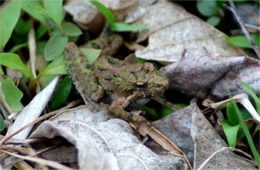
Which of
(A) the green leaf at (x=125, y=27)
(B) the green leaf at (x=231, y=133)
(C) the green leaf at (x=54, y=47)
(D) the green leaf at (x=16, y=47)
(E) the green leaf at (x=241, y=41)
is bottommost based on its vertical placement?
(B) the green leaf at (x=231, y=133)

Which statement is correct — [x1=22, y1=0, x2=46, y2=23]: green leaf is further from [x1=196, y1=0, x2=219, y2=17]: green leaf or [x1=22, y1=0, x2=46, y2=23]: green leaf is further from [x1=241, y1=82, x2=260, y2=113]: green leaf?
[x1=241, y1=82, x2=260, y2=113]: green leaf

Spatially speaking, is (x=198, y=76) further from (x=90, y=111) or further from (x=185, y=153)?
→ (x=90, y=111)

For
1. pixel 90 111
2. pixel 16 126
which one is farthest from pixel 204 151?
pixel 16 126

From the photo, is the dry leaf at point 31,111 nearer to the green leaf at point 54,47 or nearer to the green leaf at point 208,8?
the green leaf at point 54,47

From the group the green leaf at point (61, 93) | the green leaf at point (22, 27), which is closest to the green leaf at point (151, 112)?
the green leaf at point (61, 93)

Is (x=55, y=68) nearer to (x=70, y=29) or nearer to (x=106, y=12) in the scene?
(x=70, y=29)

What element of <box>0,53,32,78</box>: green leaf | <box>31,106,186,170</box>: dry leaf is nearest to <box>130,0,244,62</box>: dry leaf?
<box>31,106,186,170</box>: dry leaf
